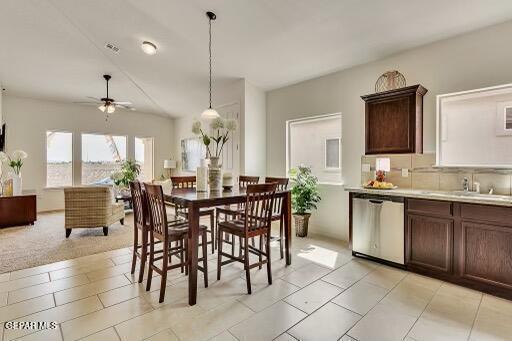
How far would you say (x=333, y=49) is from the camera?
11.5ft

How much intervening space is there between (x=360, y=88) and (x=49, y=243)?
17.2 feet

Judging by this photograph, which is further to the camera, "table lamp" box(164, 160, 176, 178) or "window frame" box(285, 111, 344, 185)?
"table lamp" box(164, 160, 176, 178)

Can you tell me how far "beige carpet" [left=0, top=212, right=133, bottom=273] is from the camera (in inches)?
129

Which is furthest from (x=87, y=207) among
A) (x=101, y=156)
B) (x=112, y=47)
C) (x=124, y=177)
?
(x=101, y=156)

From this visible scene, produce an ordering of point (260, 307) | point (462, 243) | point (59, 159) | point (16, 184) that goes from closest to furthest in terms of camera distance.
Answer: point (260, 307) → point (462, 243) → point (16, 184) → point (59, 159)

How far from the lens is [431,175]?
10.4 feet

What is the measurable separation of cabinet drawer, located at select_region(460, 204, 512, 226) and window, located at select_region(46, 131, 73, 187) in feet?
26.0

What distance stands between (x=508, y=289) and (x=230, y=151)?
14.3ft

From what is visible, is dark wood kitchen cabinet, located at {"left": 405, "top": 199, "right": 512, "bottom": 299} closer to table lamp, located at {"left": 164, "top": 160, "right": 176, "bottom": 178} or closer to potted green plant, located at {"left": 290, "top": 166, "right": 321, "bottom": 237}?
potted green plant, located at {"left": 290, "top": 166, "right": 321, "bottom": 237}

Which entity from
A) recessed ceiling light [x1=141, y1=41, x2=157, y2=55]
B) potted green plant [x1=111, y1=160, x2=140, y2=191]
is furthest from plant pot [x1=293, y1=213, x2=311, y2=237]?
potted green plant [x1=111, y1=160, x2=140, y2=191]

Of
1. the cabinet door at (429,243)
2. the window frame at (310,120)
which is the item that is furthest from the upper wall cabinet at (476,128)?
the window frame at (310,120)

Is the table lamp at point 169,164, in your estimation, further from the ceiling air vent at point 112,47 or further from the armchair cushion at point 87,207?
the ceiling air vent at point 112,47

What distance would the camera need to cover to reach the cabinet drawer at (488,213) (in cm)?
230

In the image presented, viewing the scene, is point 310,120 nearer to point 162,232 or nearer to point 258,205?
point 258,205
